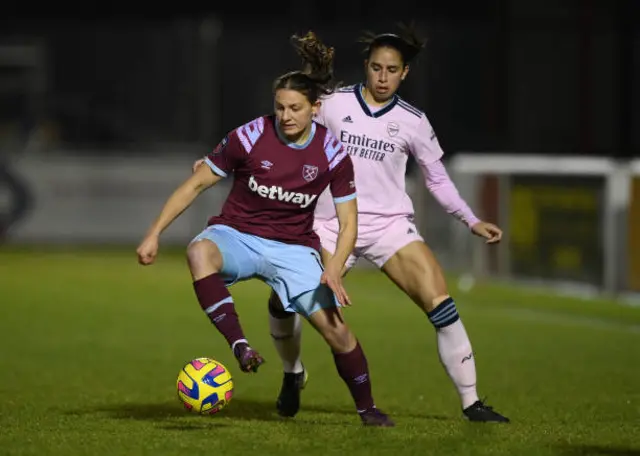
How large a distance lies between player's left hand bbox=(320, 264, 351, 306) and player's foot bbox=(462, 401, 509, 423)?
1.18 meters

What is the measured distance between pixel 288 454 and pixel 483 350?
17.6 feet

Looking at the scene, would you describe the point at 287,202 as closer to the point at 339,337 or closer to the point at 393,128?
the point at 339,337

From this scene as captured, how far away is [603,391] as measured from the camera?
31.9 ft

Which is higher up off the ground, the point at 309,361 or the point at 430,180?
the point at 430,180

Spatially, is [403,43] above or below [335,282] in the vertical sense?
above

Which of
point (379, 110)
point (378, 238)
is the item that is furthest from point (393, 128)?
point (378, 238)

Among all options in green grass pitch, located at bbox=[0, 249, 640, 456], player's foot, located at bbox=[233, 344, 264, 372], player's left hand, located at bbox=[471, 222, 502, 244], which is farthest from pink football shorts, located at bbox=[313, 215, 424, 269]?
player's foot, located at bbox=[233, 344, 264, 372]

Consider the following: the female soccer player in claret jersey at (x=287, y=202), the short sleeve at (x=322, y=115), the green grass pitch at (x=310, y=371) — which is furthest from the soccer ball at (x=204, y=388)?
the short sleeve at (x=322, y=115)

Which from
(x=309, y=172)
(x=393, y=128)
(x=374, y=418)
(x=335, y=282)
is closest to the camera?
(x=335, y=282)

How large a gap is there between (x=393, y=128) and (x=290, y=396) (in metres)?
1.67

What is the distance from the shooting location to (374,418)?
7977 mm

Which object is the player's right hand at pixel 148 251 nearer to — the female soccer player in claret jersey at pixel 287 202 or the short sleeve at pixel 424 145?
the female soccer player in claret jersey at pixel 287 202

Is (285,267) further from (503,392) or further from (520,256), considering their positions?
(520,256)

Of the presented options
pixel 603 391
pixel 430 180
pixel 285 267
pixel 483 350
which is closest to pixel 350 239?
pixel 285 267
